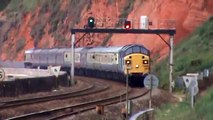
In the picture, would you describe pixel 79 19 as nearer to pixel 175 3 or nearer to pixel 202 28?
pixel 175 3

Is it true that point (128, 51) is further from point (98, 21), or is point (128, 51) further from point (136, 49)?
point (98, 21)

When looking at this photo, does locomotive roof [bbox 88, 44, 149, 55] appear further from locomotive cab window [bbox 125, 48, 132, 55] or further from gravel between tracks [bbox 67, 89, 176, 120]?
gravel between tracks [bbox 67, 89, 176, 120]

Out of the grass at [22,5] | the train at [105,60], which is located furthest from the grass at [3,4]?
the train at [105,60]

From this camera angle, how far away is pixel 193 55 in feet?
159

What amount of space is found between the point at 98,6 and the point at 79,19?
5124 millimetres

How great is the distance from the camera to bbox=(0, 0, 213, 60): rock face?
205 ft

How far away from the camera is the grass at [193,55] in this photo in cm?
4450

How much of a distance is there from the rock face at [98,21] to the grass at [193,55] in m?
4.03

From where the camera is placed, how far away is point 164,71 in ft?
164

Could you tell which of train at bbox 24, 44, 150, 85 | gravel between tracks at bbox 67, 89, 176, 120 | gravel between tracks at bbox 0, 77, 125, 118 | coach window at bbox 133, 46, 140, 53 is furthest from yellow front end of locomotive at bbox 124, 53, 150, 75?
gravel between tracks at bbox 67, 89, 176, 120

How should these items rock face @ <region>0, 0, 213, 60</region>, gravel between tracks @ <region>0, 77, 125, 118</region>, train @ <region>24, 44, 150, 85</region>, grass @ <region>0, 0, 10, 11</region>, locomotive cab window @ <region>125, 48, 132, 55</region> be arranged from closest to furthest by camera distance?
gravel between tracks @ <region>0, 77, 125, 118</region> < train @ <region>24, 44, 150, 85</region> < locomotive cab window @ <region>125, 48, 132, 55</region> < rock face @ <region>0, 0, 213, 60</region> < grass @ <region>0, 0, 10, 11</region>

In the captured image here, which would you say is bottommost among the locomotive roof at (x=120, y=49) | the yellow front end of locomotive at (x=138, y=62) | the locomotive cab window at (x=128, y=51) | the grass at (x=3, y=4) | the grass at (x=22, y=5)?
the yellow front end of locomotive at (x=138, y=62)

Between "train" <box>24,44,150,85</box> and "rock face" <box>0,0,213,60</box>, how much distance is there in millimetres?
3326

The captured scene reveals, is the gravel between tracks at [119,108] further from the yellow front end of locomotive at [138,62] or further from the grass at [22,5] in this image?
the grass at [22,5]
